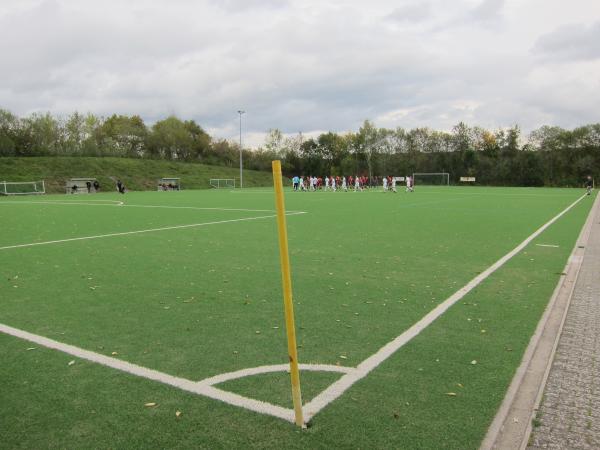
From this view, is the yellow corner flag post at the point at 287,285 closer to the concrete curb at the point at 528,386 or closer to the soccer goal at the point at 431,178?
the concrete curb at the point at 528,386

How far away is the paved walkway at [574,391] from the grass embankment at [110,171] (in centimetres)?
5823

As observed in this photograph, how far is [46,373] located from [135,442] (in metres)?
1.54

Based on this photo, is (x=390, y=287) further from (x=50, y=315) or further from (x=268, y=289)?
(x=50, y=315)

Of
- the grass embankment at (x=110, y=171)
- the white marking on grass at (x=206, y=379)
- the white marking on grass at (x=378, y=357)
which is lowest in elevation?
the white marking on grass at (x=378, y=357)

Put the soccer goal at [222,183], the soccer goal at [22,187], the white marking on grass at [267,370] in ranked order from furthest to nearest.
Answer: the soccer goal at [222,183]
the soccer goal at [22,187]
the white marking on grass at [267,370]

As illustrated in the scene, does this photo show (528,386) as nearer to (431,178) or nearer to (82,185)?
(82,185)

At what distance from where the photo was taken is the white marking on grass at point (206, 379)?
3.41 meters

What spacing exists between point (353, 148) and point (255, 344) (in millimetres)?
98193

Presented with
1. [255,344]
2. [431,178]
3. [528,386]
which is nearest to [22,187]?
[255,344]

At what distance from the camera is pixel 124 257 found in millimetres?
9773

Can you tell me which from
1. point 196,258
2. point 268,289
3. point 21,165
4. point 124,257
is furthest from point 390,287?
point 21,165

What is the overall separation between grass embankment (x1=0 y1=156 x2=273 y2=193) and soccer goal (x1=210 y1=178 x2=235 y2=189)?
35.1 inches

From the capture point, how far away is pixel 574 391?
370 cm

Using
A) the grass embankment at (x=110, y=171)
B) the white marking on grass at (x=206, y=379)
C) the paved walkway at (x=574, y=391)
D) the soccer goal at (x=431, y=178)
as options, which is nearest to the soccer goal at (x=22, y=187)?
the grass embankment at (x=110, y=171)
